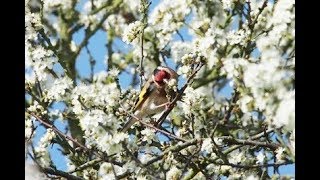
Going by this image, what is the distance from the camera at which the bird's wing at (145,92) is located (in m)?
5.63

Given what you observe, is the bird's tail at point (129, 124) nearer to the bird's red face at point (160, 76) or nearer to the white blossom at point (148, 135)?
the white blossom at point (148, 135)

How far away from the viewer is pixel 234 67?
3.60 m

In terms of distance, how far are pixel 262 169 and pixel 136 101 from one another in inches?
48.2

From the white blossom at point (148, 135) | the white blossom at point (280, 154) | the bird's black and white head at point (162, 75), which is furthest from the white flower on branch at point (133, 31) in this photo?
the white blossom at point (280, 154)

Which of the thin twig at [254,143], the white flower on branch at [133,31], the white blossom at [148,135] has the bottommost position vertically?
the thin twig at [254,143]

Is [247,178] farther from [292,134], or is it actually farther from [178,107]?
[292,134]

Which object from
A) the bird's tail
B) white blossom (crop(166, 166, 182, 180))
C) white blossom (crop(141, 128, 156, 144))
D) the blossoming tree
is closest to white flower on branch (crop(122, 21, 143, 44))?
the blossoming tree

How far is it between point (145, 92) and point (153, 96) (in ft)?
0.60

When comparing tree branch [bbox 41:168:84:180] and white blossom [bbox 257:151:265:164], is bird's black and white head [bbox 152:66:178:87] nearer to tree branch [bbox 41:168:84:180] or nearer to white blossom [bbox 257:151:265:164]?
white blossom [bbox 257:151:265:164]

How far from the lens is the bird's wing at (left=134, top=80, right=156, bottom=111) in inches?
222

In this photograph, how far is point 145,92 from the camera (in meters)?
5.77

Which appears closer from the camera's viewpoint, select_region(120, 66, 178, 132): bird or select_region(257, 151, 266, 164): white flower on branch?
select_region(257, 151, 266, 164): white flower on branch

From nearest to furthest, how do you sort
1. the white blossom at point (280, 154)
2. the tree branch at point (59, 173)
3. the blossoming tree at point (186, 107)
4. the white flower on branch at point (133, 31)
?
the blossoming tree at point (186, 107)
the white blossom at point (280, 154)
the tree branch at point (59, 173)
the white flower on branch at point (133, 31)

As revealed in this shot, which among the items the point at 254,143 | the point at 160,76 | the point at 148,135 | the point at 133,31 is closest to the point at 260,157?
the point at 254,143
